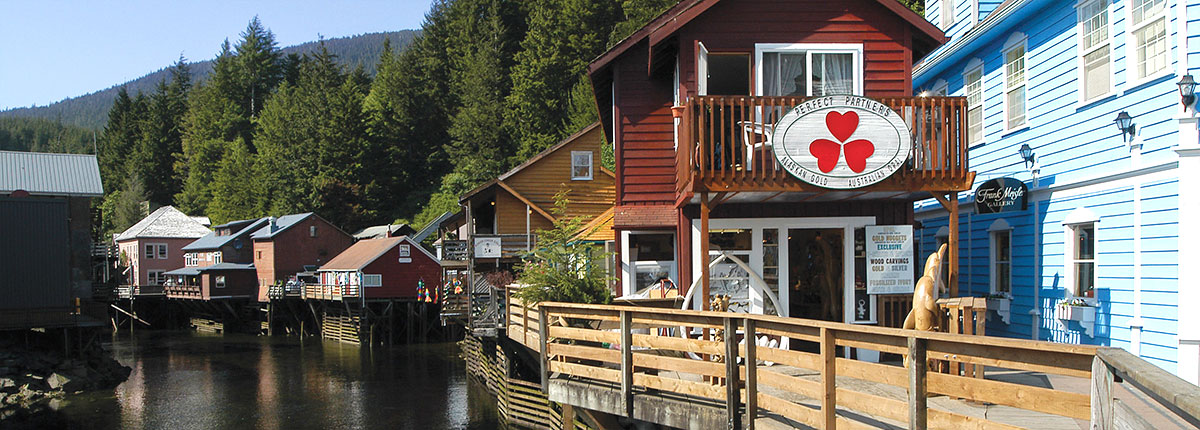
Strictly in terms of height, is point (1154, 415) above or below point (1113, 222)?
below

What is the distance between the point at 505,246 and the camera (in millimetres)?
32656

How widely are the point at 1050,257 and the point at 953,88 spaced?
17.7 ft

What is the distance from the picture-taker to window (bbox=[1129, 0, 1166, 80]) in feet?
37.2

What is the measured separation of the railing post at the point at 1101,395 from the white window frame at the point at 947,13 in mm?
16396

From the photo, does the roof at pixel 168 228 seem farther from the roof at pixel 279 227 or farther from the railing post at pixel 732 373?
the railing post at pixel 732 373

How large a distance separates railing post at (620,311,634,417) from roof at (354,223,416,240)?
51.0 m

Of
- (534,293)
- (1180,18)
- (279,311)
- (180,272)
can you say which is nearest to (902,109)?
(1180,18)

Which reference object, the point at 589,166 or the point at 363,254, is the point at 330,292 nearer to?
the point at 363,254

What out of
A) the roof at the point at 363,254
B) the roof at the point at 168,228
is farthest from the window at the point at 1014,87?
the roof at the point at 168,228

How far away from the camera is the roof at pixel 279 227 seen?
60.5 metres

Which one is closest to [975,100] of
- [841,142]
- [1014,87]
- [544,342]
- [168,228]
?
[1014,87]

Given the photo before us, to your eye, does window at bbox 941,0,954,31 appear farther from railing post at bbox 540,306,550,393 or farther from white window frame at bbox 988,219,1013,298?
railing post at bbox 540,306,550,393

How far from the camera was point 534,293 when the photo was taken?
12359mm

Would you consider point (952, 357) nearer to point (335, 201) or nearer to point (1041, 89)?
point (1041, 89)
